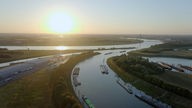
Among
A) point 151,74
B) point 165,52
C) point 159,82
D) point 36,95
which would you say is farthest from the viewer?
point 165,52

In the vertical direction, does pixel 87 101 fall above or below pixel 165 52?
Result: below

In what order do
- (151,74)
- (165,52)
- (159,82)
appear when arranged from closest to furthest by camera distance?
(159,82) → (151,74) → (165,52)

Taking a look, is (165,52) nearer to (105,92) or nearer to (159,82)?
(159,82)

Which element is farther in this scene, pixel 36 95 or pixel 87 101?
pixel 36 95

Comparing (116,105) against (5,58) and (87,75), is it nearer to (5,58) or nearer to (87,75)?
(87,75)

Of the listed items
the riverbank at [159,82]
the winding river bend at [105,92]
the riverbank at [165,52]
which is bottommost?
the winding river bend at [105,92]

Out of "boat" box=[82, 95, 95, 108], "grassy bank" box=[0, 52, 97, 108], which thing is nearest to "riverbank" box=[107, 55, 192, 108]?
"boat" box=[82, 95, 95, 108]

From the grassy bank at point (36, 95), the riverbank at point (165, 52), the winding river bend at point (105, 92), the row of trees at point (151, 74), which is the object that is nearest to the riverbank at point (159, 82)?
the row of trees at point (151, 74)

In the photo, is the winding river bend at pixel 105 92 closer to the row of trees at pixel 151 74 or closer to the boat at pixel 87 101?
the boat at pixel 87 101

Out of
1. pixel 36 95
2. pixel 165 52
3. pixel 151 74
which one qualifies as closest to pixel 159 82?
pixel 151 74

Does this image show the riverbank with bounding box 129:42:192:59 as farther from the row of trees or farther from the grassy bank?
the grassy bank
